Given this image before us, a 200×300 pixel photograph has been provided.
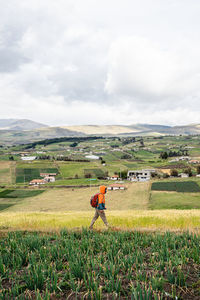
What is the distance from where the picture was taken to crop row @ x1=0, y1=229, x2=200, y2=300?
15.5 feet

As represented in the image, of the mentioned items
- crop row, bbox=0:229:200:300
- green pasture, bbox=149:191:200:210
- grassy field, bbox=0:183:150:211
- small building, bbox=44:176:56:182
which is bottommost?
small building, bbox=44:176:56:182

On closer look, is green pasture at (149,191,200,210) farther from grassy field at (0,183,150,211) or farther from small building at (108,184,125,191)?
small building at (108,184,125,191)

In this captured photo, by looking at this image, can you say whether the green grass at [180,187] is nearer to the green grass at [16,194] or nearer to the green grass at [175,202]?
the green grass at [175,202]

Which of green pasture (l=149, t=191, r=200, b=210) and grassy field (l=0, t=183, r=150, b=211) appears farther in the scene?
grassy field (l=0, t=183, r=150, b=211)

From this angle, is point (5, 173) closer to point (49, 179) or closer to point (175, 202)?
point (49, 179)

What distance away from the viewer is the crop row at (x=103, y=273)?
4.72 m

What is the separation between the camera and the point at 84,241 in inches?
321

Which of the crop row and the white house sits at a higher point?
the crop row

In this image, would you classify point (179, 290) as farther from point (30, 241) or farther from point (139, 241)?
point (30, 241)

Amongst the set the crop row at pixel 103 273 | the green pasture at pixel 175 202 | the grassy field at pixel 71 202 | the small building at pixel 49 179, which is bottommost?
the small building at pixel 49 179

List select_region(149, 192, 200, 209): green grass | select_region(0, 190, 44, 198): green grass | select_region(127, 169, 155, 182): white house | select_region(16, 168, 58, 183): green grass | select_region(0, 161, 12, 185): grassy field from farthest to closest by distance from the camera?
select_region(127, 169, 155, 182): white house, select_region(16, 168, 58, 183): green grass, select_region(0, 161, 12, 185): grassy field, select_region(0, 190, 44, 198): green grass, select_region(149, 192, 200, 209): green grass

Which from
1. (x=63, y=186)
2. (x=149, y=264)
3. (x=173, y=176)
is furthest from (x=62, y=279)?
(x=173, y=176)

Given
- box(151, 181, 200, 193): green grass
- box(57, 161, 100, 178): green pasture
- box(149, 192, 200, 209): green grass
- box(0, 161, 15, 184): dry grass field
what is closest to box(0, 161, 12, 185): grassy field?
box(0, 161, 15, 184): dry grass field

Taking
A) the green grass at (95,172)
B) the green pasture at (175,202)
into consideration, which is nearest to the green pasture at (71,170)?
the green grass at (95,172)
